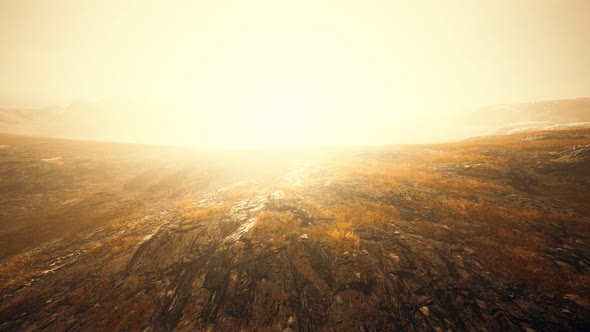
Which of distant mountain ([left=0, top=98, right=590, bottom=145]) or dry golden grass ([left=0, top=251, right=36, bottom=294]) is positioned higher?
distant mountain ([left=0, top=98, right=590, bottom=145])

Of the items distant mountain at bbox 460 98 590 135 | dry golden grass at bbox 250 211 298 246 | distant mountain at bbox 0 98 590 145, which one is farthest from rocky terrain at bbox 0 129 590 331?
distant mountain at bbox 460 98 590 135

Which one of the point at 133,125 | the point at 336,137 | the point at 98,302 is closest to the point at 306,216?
the point at 98,302

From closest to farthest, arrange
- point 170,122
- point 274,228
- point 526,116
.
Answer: point 274,228, point 526,116, point 170,122

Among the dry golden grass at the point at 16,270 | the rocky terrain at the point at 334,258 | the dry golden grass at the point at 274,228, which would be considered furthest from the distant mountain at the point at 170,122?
the dry golden grass at the point at 16,270

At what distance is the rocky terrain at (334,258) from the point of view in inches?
261

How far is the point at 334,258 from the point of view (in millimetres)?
8445

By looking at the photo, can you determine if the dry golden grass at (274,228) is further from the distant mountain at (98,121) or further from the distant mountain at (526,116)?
the distant mountain at (98,121)

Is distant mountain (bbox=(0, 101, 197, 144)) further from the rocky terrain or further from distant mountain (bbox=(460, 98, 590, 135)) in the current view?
distant mountain (bbox=(460, 98, 590, 135))

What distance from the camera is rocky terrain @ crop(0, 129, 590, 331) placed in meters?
6.62

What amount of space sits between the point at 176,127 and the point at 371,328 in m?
177

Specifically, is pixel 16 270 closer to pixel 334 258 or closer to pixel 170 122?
pixel 334 258

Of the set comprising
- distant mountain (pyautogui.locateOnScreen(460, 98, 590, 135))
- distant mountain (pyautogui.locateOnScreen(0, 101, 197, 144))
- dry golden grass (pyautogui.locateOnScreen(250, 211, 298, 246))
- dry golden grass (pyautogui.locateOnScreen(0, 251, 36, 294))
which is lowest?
dry golden grass (pyautogui.locateOnScreen(0, 251, 36, 294))

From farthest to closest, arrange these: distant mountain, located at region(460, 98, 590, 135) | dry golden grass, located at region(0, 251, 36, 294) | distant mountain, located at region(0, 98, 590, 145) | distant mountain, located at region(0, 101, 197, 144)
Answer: distant mountain, located at region(0, 101, 197, 144)
distant mountain, located at region(0, 98, 590, 145)
distant mountain, located at region(460, 98, 590, 135)
dry golden grass, located at region(0, 251, 36, 294)

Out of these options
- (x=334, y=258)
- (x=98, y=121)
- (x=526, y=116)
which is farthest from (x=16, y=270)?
(x=98, y=121)
